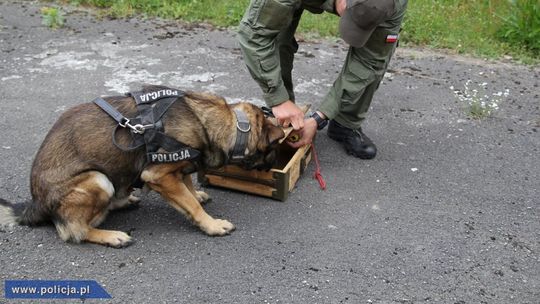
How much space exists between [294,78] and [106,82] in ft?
7.17

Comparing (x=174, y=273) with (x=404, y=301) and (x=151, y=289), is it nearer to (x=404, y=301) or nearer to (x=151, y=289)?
(x=151, y=289)

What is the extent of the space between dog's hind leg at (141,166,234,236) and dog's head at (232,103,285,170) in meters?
0.42

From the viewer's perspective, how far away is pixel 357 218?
3707 mm

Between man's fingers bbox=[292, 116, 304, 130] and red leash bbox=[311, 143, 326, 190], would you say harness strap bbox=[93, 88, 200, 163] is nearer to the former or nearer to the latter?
man's fingers bbox=[292, 116, 304, 130]

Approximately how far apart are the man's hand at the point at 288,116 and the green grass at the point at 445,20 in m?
3.67

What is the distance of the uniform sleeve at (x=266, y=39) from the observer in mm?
3752

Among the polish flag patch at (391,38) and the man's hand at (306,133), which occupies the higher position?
the polish flag patch at (391,38)

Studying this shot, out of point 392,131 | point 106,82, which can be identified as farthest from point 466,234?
point 106,82

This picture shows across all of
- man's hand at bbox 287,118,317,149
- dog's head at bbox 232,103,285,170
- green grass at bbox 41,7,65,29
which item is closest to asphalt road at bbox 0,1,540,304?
man's hand at bbox 287,118,317,149

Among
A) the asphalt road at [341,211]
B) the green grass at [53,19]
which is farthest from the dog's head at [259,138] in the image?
the green grass at [53,19]

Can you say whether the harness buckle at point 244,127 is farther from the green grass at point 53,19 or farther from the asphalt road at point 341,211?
the green grass at point 53,19

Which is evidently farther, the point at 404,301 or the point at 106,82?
Result: the point at 106,82

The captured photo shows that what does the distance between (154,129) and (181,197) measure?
0.50 m

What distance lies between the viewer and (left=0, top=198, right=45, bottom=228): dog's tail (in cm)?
336
